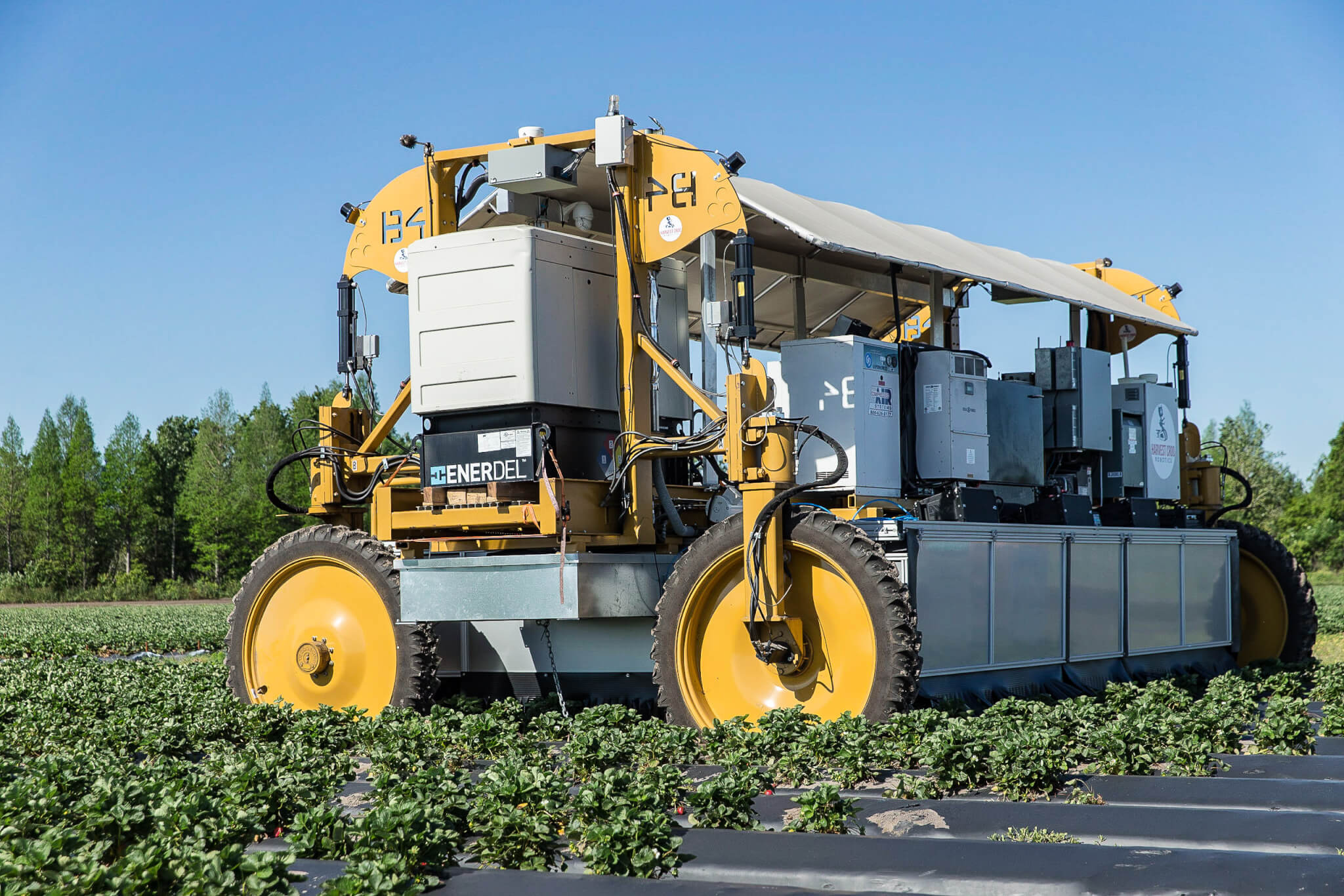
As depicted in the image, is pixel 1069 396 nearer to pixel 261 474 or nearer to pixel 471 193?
pixel 471 193

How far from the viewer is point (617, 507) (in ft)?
31.4

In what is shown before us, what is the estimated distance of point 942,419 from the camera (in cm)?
1075

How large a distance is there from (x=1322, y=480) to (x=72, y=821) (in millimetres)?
93278

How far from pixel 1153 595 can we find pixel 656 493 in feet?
16.7

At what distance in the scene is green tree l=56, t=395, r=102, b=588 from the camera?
75750 mm

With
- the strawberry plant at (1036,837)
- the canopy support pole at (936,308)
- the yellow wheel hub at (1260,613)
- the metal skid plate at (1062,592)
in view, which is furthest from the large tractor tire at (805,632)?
the yellow wheel hub at (1260,613)

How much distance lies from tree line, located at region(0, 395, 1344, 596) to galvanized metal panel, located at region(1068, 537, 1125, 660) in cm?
6174

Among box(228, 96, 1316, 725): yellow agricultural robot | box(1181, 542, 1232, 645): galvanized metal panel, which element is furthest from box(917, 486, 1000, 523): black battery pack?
box(1181, 542, 1232, 645): galvanized metal panel

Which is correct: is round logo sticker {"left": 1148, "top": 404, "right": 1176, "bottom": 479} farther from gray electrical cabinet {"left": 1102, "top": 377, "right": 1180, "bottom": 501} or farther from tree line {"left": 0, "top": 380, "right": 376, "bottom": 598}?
tree line {"left": 0, "top": 380, "right": 376, "bottom": 598}

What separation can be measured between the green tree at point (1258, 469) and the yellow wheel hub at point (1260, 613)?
56265 mm

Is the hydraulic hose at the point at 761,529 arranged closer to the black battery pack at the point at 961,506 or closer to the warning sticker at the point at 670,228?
the black battery pack at the point at 961,506

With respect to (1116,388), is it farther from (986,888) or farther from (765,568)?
(986,888)

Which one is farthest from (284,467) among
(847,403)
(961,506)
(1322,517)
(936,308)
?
(1322,517)

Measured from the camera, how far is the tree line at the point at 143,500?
2862 inches
